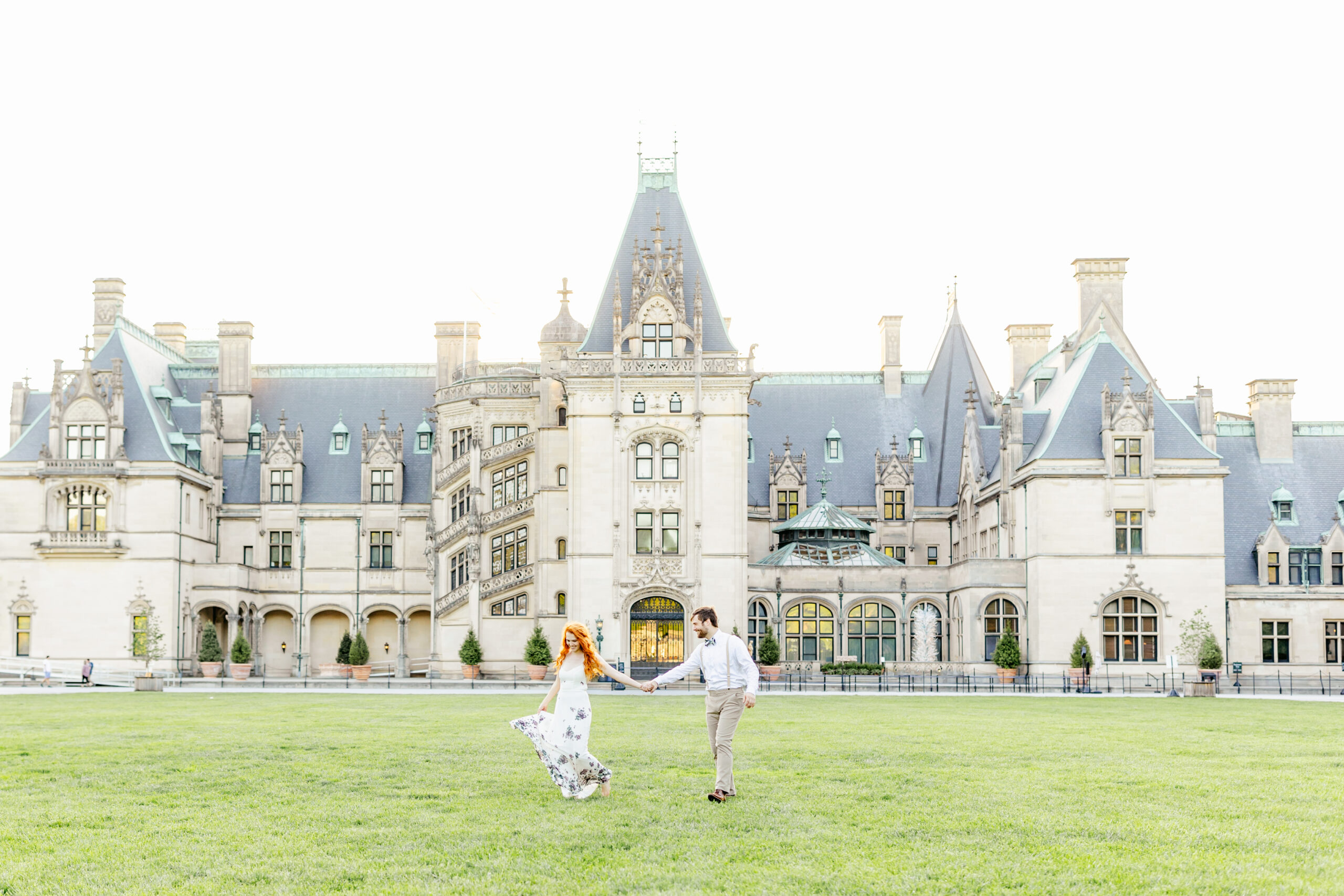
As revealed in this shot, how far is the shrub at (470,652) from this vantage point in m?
58.7

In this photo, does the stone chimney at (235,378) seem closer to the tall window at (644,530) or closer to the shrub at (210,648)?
the shrub at (210,648)

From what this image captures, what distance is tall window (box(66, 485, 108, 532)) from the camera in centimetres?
6391

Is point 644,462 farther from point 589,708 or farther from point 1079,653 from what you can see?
point 589,708

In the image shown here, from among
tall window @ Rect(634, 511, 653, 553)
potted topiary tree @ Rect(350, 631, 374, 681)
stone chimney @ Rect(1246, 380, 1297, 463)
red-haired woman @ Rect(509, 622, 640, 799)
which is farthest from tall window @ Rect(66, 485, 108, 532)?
red-haired woman @ Rect(509, 622, 640, 799)

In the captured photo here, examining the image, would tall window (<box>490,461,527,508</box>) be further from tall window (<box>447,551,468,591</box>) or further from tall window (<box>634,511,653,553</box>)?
tall window (<box>634,511,653,553</box>)

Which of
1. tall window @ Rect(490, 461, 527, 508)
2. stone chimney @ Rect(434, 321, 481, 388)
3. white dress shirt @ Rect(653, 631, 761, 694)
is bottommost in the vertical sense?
white dress shirt @ Rect(653, 631, 761, 694)

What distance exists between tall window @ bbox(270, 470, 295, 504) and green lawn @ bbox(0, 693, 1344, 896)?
1712 inches

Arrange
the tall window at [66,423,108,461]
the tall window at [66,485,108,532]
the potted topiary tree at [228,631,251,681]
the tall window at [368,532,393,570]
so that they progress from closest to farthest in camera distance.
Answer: the potted topiary tree at [228,631,251,681] < the tall window at [66,485,108,532] < the tall window at [66,423,108,461] < the tall window at [368,532,393,570]

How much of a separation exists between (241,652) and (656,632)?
715 inches

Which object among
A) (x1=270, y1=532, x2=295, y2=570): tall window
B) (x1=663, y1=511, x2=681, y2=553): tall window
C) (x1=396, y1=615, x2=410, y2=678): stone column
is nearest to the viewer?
(x1=663, y1=511, x2=681, y2=553): tall window

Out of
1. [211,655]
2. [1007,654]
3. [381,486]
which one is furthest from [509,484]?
[1007,654]

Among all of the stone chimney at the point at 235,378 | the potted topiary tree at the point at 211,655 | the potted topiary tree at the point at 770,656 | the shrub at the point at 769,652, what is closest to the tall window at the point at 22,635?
the potted topiary tree at the point at 211,655

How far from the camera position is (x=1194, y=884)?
1130 cm

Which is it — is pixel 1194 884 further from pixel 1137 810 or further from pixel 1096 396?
pixel 1096 396
